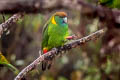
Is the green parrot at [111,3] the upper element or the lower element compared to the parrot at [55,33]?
upper

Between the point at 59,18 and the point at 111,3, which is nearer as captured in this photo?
the point at 111,3

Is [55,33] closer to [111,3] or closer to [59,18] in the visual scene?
[59,18]

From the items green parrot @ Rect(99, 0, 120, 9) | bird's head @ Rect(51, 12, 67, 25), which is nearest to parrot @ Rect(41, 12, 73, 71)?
bird's head @ Rect(51, 12, 67, 25)

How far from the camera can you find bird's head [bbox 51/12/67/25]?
1229mm

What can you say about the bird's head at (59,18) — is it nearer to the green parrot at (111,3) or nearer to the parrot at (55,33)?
the parrot at (55,33)

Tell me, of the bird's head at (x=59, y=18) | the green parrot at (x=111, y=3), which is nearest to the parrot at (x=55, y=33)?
the bird's head at (x=59, y=18)

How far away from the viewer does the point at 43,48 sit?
1.37 m

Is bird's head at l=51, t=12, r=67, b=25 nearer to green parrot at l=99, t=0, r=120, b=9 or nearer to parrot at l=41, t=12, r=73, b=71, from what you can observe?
parrot at l=41, t=12, r=73, b=71

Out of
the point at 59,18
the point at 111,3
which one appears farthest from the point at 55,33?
the point at 111,3

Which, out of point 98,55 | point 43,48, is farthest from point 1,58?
point 98,55

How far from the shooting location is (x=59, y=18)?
51.4 inches

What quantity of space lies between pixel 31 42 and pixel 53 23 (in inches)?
92.8

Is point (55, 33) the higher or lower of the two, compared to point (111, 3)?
lower

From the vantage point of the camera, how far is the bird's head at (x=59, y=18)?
4.03 feet
